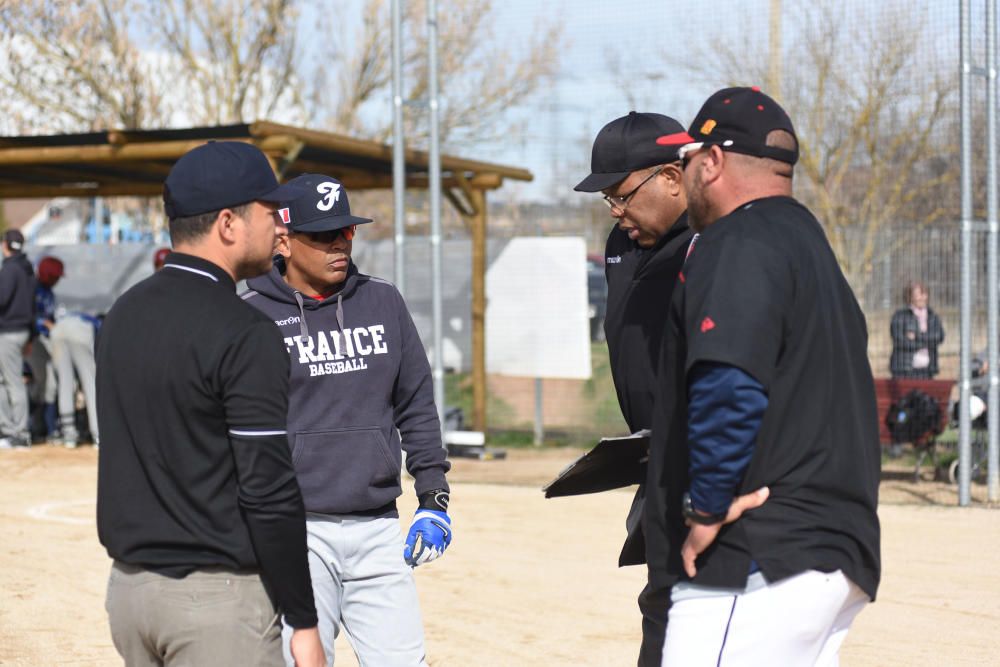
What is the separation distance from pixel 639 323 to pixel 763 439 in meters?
0.91

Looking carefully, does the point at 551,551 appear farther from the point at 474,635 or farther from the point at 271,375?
the point at 271,375

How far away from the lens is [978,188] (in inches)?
409

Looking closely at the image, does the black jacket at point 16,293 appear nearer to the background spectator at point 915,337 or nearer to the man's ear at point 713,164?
the background spectator at point 915,337

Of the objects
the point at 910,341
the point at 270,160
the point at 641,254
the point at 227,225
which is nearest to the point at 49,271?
the point at 270,160

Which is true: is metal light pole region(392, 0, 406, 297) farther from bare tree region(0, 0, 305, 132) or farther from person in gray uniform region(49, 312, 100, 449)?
bare tree region(0, 0, 305, 132)

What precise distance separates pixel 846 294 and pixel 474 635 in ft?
12.7

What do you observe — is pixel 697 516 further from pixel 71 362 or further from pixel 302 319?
pixel 71 362

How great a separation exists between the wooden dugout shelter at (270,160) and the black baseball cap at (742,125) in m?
8.51

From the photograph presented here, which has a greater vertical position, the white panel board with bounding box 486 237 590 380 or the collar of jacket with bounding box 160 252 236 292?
the collar of jacket with bounding box 160 252 236 292

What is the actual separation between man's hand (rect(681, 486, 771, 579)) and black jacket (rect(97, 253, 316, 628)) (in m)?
0.88

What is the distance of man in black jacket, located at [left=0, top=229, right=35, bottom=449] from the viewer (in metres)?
13.2

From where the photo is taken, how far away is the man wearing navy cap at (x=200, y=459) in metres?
2.70

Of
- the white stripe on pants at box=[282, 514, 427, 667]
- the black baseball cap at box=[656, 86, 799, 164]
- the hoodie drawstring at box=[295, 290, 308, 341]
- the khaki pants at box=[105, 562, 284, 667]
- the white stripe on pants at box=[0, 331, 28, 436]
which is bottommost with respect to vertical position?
the white stripe on pants at box=[0, 331, 28, 436]

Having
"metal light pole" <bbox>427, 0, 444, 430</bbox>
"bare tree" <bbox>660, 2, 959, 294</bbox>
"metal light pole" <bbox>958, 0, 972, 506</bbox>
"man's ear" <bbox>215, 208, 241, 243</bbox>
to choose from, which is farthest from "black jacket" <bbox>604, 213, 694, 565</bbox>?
"metal light pole" <bbox>427, 0, 444, 430</bbox>
